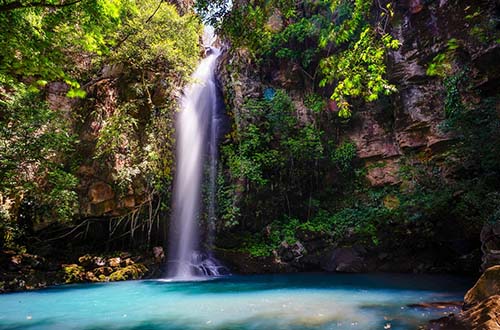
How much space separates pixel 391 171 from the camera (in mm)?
14703

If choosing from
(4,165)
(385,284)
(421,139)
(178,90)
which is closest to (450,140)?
(421,139)

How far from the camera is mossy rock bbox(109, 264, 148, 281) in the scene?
37.1 feet

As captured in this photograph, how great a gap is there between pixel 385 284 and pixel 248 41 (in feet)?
27.0

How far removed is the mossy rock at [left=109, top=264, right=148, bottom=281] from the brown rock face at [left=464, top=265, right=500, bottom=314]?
396 inches

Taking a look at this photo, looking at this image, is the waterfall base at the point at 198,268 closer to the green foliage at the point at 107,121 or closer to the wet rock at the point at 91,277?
the wet rock at the point at 91,277

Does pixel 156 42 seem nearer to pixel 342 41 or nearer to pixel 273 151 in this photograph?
pixel 273 151

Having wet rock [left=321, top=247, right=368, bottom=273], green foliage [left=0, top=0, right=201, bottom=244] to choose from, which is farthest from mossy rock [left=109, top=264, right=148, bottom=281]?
wet rock [left=321, top=247, right=368, bottom=273]

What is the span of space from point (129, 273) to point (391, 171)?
11560 millimetres

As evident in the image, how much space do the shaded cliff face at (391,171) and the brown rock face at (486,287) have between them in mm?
5536

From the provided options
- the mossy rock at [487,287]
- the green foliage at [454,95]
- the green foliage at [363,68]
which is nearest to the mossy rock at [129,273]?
the mossy rock at [487,287]

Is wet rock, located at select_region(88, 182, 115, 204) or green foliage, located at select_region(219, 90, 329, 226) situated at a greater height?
green foliage, located at select_region(219, 90, 329, 226)

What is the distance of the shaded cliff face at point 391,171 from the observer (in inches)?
445

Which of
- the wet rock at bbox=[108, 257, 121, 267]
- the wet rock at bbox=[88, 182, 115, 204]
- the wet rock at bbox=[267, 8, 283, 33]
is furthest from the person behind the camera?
the wet rock at bbox=[267, 8, 283, 33]

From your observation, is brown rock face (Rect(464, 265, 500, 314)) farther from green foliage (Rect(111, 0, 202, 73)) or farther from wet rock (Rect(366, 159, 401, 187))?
green foliage (Rect(111, 0, 202, 73))
